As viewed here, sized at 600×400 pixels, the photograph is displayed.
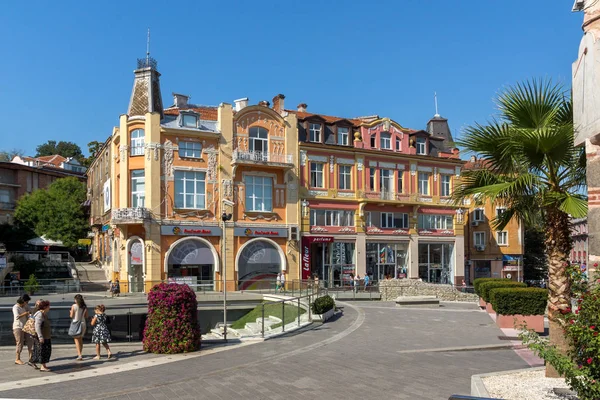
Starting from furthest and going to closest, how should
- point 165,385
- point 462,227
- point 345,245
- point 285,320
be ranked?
point 462,227 → point 345,245 → point 285,320 → point 165,385

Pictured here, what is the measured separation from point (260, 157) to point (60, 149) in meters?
74.8

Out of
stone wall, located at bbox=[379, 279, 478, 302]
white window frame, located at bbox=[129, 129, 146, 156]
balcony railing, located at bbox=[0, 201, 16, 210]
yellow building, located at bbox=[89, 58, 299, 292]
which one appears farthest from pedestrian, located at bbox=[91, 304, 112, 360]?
balcony railing, located at bbox=[0, 201, 16, 210]

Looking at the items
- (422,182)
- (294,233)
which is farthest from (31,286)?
(422,182)

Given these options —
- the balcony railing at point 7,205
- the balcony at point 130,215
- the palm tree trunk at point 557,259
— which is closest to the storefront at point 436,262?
the balcony at point 130,215

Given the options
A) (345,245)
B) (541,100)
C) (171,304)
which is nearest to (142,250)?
(345,245)

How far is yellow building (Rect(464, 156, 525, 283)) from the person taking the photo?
170 ft

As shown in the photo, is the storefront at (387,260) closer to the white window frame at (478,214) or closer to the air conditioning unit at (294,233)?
the air conditioning unit at (294,233)

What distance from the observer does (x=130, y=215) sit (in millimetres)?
35750

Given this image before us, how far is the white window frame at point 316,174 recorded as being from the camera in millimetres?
41938

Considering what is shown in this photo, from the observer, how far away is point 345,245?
140 feet

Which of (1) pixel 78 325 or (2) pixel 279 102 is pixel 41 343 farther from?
(2) pixel 279 102

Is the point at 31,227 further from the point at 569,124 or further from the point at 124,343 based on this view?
the point at 569,124

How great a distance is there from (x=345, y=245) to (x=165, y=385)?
32.4 m

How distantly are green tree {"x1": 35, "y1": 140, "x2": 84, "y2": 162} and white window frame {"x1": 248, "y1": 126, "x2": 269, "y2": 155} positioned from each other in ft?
219
